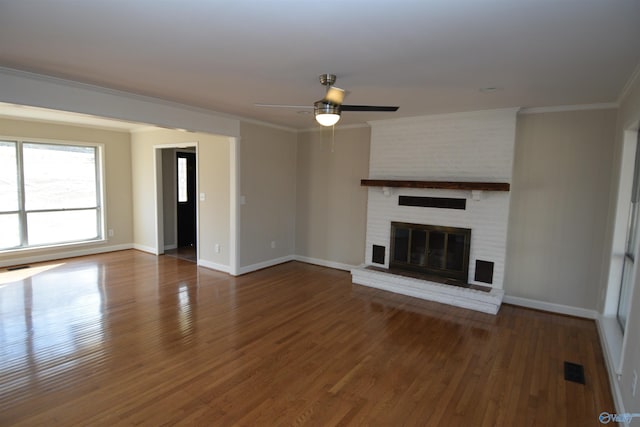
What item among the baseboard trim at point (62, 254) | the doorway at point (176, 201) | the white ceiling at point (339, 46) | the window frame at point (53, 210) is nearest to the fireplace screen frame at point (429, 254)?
the white ceiling at point (339, 46)

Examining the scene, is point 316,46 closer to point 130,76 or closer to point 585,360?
point 130,76

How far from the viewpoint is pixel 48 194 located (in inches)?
239

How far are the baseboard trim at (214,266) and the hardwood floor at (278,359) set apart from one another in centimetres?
77

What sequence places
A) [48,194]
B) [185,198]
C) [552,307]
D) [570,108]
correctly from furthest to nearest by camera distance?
[185,198] < [48,194] < [552,307] < [570,108]

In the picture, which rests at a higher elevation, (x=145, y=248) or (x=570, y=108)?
(x=570, y=108)

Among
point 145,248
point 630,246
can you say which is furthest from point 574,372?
point 145,248

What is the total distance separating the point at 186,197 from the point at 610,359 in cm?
723

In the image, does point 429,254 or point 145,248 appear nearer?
point 429,254

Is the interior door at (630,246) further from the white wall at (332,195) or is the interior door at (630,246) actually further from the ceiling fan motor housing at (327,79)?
the white wall at (332,195)

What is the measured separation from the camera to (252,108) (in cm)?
460

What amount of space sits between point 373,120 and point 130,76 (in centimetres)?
334

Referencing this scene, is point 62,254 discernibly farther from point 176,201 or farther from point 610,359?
point 610,359

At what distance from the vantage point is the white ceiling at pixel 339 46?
6.18 ft

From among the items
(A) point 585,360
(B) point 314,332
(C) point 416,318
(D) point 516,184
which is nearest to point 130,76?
(B) point 314,332
